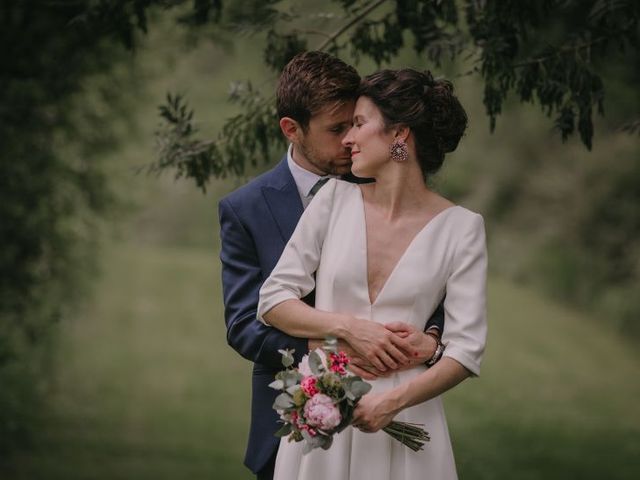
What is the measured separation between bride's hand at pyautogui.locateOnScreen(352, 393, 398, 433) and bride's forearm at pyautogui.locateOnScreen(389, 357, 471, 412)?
2 centimetres

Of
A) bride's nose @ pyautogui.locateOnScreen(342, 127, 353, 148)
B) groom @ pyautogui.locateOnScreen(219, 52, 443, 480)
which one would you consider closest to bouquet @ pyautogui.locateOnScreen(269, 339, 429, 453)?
groom @ pyautogui.locateOnScreen(219, 52, 443, 480)

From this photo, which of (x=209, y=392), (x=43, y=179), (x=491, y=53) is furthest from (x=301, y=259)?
(x=209, y=392)

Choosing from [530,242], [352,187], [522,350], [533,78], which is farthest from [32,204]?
[530,242]

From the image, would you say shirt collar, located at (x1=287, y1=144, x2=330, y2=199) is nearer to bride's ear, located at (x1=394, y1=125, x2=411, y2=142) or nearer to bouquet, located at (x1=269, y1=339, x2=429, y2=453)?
bride's ear, located at (x1=394, y1=125, x2=411, y2=142)

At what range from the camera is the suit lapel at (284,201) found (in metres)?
2.99

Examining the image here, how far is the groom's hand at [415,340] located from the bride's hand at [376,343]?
1 cm

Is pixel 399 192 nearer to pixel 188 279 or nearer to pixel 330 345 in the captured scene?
pixel 330 345

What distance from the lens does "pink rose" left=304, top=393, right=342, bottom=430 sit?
2426 millimetres

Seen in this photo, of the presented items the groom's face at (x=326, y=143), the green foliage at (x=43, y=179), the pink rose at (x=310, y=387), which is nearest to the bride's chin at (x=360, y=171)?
the groom's face at (x=326, y=143)

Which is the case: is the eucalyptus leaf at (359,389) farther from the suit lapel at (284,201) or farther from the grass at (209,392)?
the grass at (209,392)

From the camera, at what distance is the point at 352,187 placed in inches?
112

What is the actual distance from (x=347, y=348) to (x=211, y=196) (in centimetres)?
1364

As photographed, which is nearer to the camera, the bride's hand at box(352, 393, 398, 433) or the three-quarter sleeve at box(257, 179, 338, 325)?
the bride's hand at box(352, 393, 398, 433)

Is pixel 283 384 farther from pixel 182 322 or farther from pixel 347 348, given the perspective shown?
pixel 182 322
